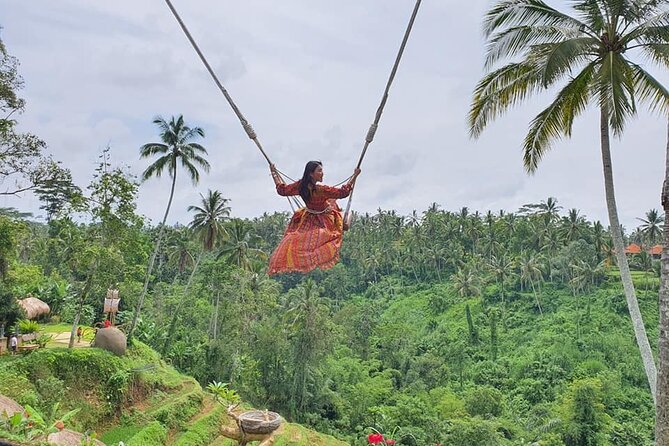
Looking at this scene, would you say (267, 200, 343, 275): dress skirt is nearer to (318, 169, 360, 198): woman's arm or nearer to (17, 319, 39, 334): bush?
(318, 169, 360, 198): woman's arm

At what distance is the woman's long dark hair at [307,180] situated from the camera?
4.19 meters

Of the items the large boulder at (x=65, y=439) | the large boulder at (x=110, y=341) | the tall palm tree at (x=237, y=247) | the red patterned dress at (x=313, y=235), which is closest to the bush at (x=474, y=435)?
the tall palm tree at (x=237, y=247)

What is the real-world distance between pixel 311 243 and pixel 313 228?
155 millimetres

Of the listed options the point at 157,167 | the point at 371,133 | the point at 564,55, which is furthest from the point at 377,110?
the point at 157,167

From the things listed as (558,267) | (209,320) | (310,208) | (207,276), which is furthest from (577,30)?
(558,267)

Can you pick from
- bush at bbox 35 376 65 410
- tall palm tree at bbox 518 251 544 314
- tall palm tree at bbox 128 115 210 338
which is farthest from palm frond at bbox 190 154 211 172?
tall palm tree at bbox 518 251 544 314

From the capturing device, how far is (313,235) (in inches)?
168

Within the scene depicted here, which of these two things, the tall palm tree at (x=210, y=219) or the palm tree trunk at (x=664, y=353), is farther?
the tall palm tree at (x=210, y=219)

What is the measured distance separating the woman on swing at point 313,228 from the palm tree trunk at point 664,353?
260 centimetres

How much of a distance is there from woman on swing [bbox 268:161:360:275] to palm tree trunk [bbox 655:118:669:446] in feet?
8.53

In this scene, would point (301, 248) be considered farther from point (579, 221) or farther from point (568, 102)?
point (579, 221)

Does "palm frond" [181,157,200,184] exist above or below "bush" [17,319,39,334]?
above

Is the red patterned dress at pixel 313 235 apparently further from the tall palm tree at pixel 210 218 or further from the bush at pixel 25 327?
the tall palm tree at pixel 210 218

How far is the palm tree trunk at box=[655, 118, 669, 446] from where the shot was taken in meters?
4.14
